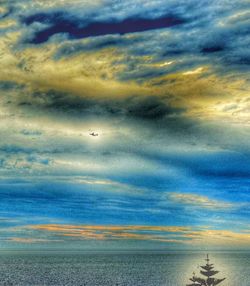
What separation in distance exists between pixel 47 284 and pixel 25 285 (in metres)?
7.28

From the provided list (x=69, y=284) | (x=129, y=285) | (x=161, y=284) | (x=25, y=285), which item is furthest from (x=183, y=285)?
(x=25, y=285)

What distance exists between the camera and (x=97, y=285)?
133000 millimetres

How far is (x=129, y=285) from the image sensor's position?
429 ft

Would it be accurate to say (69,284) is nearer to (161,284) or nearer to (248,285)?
(161,284)

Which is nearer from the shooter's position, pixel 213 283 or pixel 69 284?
pixel 213 283

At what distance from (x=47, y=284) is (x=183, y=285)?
40.1m

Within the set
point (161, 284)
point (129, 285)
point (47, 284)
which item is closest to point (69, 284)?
point (47, 284)

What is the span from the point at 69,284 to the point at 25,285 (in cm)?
1271

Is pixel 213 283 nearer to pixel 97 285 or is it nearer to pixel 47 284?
pixel 97 285

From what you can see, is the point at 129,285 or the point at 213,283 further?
the point at 129,285

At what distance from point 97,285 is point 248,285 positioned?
44.5 m

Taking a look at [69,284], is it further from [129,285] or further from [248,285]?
[248,285]

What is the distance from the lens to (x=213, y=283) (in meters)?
95.1

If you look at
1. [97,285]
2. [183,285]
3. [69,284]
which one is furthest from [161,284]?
[69,284]
